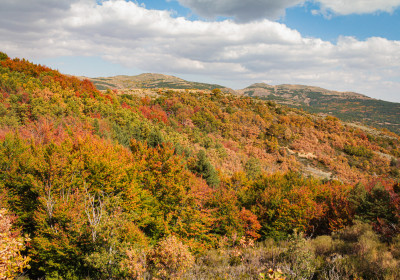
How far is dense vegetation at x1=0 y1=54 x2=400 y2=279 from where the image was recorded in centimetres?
1134

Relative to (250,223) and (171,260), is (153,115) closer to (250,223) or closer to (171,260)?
(250,223)

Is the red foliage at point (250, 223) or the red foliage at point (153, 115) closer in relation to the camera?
the red foliage at point (250, 223)

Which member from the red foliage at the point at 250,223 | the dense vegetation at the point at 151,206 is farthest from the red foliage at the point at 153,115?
the red foliage at the point at 250,223

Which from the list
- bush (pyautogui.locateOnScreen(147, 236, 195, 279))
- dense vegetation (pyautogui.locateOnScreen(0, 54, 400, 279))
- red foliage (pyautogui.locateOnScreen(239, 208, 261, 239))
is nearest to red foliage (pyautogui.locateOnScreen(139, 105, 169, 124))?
dense vegetation (pyautogui.locateOnScreen(0, 54, 400, 279))

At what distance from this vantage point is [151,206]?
72.4ft

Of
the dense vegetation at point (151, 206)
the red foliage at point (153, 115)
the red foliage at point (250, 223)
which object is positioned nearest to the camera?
the dense vegetation at point (151, 206)

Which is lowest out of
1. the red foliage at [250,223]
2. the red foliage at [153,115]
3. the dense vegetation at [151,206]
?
the red foliage at [250,223]

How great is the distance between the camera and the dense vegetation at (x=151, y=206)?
37.2ft

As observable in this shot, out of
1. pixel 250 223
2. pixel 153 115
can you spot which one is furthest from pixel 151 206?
pixel 153 115

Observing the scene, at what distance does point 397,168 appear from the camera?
236ft

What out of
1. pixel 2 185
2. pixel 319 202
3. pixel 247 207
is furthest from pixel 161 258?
pixel 319 202

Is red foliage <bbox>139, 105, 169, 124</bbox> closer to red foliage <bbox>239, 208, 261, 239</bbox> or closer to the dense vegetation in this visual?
the dense vegetation

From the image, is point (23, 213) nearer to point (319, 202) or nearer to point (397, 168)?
point (319, 202)

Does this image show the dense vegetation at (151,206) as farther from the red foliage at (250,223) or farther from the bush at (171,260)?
the red foliage at (250,223)
